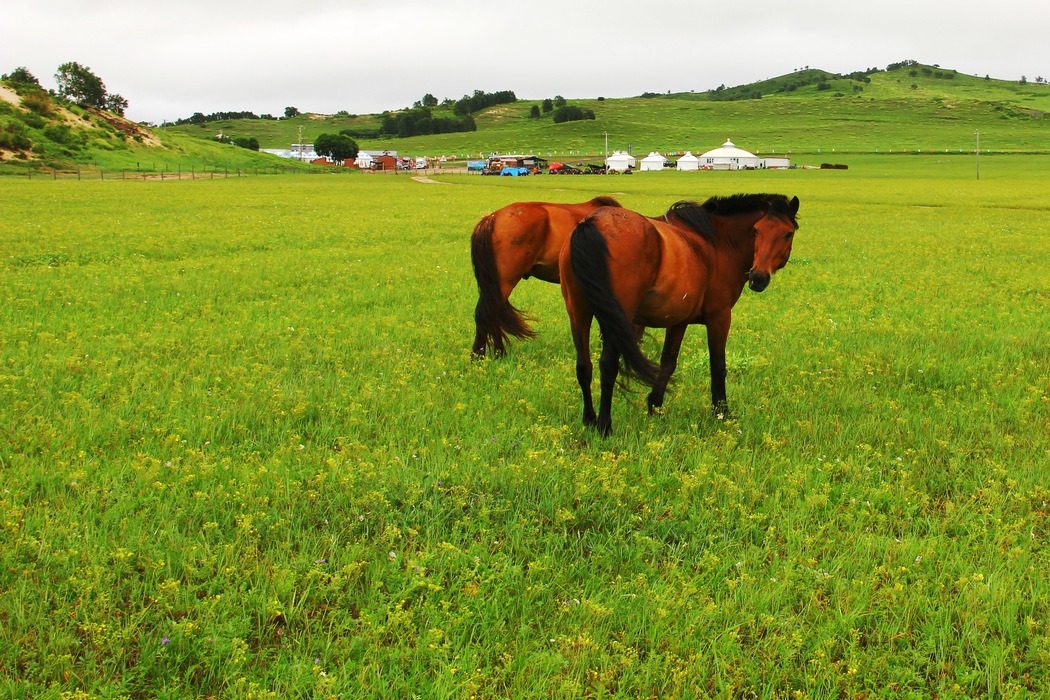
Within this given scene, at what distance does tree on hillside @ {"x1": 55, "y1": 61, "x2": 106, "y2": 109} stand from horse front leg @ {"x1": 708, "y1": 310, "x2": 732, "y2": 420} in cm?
13035

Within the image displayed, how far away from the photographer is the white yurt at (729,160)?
110m

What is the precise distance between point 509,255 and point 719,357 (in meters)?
3.39

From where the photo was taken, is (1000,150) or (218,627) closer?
(218,627)

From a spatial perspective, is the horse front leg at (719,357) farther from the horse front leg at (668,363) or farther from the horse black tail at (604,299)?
the horse black tail at (604,299)

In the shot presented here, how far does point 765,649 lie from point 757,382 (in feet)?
15.6

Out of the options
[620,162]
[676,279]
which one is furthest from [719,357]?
[620,162]

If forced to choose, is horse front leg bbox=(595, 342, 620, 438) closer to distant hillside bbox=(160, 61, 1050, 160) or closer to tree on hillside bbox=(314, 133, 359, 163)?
distant hillside bbox=(160, 61, 1050, 160)

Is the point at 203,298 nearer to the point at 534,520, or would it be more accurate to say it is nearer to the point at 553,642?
the point at 534,520

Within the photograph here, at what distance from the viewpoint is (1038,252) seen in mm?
19641

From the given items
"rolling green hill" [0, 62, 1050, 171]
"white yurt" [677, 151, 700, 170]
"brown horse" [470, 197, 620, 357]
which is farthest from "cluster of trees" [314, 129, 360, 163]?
"brown horse" [470, 197, 620, 357]

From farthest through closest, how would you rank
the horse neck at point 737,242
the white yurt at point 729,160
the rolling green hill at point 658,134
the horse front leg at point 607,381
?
the white yurt at point 729,160 < the rolling green hill at point 658,134 < the horse neck at point 737,242 < the horse front leg at point 607,381

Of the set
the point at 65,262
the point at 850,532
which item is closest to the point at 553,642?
the point at 850,532

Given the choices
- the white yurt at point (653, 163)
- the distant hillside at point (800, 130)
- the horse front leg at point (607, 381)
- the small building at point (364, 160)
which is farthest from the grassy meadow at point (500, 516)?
the distant hillside at point (800, 130)

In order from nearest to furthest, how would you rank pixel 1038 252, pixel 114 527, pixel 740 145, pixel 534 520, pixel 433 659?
pixel 433 659
pixel 114 527
pixel 534 520
pixel 1038 252
pixel 740 145
